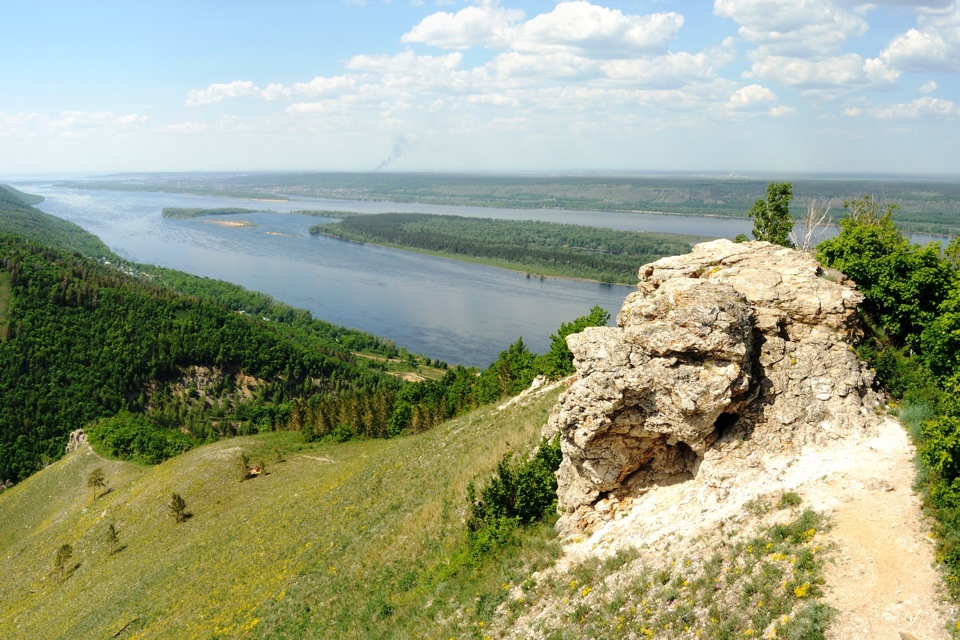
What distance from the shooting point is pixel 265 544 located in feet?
90.9

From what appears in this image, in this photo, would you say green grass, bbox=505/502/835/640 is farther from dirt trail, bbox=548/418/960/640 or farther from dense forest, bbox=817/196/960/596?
dense forest, bbox=817/196/960/596

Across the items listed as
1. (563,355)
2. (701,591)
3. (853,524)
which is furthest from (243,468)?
(853,524)

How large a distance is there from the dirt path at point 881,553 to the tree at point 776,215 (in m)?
29.1

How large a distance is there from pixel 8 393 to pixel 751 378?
106404 mm

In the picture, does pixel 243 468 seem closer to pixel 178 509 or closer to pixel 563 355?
pixel 178 509

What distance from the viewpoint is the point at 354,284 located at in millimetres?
174375

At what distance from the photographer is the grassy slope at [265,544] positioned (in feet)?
66.7

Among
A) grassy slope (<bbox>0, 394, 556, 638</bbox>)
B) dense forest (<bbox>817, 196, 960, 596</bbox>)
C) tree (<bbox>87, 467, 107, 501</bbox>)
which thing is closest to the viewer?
dense forest (<bbox>817, 196, 960, 596</bbox>)

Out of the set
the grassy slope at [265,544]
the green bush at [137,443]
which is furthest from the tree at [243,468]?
the green bush at [137,443]

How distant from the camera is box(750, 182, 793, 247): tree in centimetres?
4103

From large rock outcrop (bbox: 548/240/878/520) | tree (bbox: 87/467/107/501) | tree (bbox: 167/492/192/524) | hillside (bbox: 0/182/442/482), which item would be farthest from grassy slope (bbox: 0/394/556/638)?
hillside (bbox: 0/182/442/482)

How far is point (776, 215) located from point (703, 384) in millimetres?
31018

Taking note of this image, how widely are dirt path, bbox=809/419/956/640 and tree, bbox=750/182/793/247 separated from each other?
95.4ft

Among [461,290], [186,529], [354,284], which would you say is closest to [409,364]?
[461,290]
